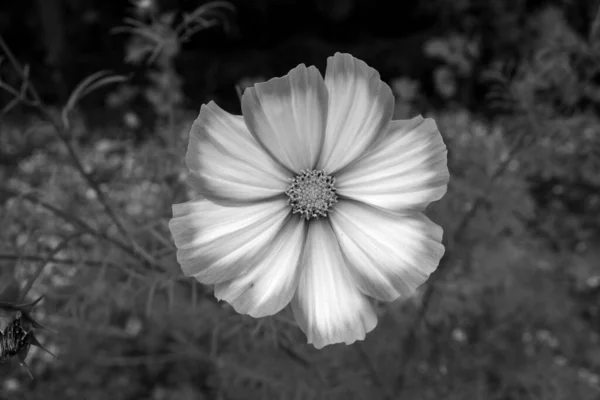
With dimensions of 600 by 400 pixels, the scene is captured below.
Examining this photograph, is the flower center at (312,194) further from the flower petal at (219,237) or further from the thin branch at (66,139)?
the thin branch at (66,139)

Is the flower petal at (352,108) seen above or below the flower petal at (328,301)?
above

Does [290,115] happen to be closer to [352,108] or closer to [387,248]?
[352,108]

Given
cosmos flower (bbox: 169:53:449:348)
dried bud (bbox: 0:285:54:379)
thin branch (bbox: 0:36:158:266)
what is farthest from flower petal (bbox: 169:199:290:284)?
thin branch (bbox: 0:36:158:266)

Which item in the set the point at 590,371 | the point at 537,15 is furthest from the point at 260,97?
the point at 537,15

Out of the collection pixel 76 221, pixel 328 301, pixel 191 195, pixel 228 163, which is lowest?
pixel 191 195

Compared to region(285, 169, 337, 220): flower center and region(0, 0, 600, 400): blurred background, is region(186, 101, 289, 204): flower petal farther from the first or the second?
region(0, 0, 600, 400): blurred background

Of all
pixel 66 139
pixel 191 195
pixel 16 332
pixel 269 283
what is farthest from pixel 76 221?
pixel 191 195

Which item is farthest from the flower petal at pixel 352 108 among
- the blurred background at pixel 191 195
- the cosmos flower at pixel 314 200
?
the blurred background at pixel 191 195
